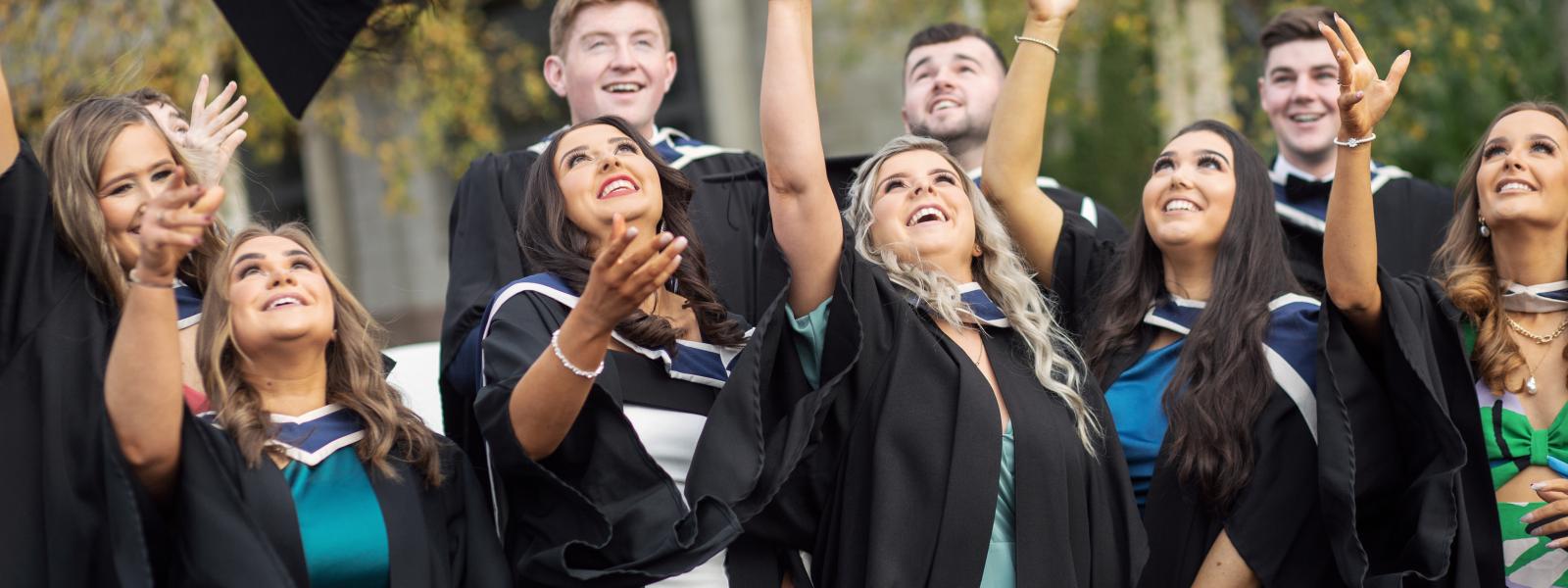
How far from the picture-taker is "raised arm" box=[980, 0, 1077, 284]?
4.17 metres

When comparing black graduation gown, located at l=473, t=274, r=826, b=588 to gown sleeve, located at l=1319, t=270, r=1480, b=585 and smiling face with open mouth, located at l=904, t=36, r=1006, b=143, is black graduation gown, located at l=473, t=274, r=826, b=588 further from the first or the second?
smiling face with open mouth, located at l=904, t=36, r=1006, b=143

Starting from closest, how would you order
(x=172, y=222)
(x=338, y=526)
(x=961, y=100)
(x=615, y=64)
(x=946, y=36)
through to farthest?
(x=172, y=222)
(x=338, y=526)
(x=615, y=64)
(x=961, y=100)
(x=946, y=36)

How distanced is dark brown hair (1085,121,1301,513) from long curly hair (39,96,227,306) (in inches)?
91.7

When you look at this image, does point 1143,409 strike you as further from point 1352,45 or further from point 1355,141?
point 1352,45

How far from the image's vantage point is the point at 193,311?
3.62m

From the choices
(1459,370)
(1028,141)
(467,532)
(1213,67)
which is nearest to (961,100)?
(1028,141)

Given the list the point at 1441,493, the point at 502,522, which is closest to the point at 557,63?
the point at 502,522

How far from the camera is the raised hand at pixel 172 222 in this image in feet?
8.90

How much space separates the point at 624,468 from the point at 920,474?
673 millimetres

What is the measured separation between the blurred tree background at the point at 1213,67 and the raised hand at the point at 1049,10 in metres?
5.00

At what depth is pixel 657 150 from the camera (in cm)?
454

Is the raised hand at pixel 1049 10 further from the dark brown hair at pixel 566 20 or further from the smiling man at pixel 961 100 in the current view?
the dark brown hair at pixel 566 20

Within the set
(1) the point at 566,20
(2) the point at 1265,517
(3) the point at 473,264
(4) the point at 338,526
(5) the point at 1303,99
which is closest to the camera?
(4) the point at 338,526

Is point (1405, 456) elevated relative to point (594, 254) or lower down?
lower down
